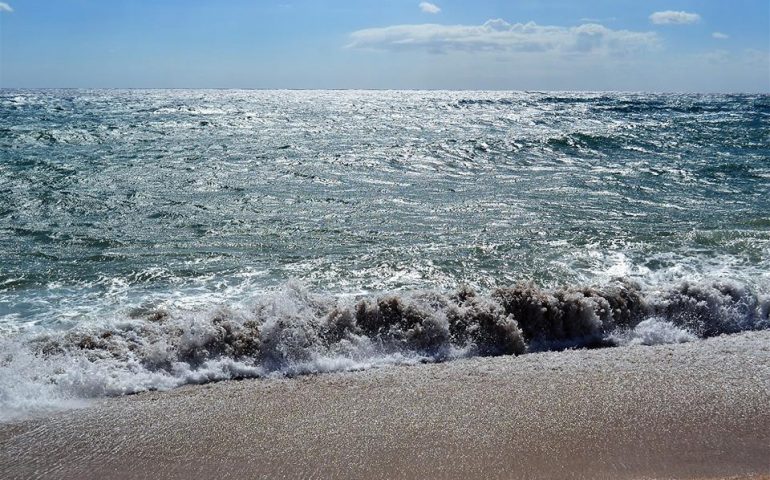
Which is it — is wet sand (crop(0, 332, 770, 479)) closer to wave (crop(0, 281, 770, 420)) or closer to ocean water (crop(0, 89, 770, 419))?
wave (crop(0, 281, 770, 420))

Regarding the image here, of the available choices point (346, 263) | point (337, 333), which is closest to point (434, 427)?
point (337, 333)

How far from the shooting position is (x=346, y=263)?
827cm

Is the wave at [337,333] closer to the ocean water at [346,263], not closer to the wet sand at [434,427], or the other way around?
the ocean water at [346,263]

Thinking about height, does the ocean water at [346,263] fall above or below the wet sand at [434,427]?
above

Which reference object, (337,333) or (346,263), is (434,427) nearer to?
(337,333)

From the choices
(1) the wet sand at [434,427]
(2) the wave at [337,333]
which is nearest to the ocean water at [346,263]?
(2) the wave at [337,333]

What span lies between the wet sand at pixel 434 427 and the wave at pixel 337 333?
313 millimetres

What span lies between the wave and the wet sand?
0.31 metres

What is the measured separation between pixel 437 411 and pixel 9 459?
302 cm

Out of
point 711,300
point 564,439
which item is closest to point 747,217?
point 711,300

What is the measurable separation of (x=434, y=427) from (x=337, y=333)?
1903mm

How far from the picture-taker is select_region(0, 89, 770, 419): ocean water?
5570 mm

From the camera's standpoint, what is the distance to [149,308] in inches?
259

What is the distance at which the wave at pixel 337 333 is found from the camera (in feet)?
16.7
